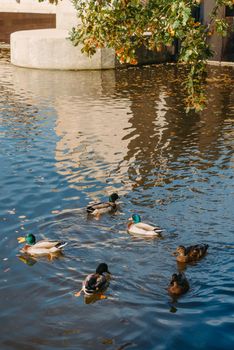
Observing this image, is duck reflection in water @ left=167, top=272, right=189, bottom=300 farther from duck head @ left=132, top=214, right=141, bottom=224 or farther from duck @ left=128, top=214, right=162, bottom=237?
duck head @ left=132, top=214, right=141, bottom=224

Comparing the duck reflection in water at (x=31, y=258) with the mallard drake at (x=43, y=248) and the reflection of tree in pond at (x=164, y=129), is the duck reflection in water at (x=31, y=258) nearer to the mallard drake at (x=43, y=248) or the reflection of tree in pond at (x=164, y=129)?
the mallard drake at (x=43, y=248)

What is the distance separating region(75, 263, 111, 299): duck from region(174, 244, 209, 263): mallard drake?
65.4 inches

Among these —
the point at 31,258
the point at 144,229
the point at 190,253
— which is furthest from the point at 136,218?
the point at 31,258

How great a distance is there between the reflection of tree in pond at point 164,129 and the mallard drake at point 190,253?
487 cm

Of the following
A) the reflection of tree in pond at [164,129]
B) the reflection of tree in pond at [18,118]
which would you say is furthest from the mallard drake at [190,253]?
the reflection of tree in pond at [18,118]

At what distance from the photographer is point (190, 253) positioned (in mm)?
12938

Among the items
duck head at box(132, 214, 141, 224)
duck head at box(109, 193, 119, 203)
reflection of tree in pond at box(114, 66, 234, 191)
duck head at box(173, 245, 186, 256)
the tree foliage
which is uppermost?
the tree foliage

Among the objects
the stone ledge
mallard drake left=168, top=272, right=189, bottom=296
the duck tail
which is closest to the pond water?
mallard drake left=168, top=272, right=189, bottom=296

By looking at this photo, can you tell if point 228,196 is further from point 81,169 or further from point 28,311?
point 28,311

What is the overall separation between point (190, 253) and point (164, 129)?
1151 cm

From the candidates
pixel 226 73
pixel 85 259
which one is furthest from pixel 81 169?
pixel 226 73

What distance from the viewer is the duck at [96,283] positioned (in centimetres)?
1190

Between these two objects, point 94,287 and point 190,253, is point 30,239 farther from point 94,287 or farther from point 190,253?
point 190,253

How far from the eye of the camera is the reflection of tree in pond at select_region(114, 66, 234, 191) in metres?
19.7
